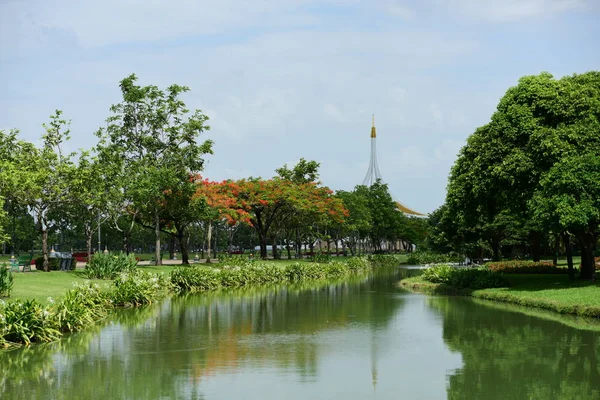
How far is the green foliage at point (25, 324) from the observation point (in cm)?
1850

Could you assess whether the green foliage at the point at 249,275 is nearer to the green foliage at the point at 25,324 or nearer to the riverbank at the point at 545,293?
the riverbank at the point at 545,293

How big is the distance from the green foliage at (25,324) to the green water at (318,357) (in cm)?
61

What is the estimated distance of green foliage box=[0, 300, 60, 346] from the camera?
18500mm

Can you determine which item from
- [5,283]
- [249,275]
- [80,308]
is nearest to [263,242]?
[249,275]

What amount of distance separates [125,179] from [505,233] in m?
27.3

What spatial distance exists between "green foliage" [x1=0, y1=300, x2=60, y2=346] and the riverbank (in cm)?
1664

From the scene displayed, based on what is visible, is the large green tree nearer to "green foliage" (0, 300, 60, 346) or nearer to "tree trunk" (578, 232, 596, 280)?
"tree trunk" (578, 232, 596, 280)

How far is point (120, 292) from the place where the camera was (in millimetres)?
28766

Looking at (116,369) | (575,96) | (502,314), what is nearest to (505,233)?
(575,96)

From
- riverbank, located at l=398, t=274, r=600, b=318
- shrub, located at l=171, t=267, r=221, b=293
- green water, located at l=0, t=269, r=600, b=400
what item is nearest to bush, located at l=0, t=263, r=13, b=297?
green water, located at l=0, t=269, r=600, b=400

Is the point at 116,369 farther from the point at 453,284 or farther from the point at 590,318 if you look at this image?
the point at 453,284

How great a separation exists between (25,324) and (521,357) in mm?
12557

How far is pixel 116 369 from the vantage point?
15.6 m

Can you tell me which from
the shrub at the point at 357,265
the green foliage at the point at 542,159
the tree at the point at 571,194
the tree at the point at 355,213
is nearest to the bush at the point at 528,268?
the green foliage at the point at 542,159
